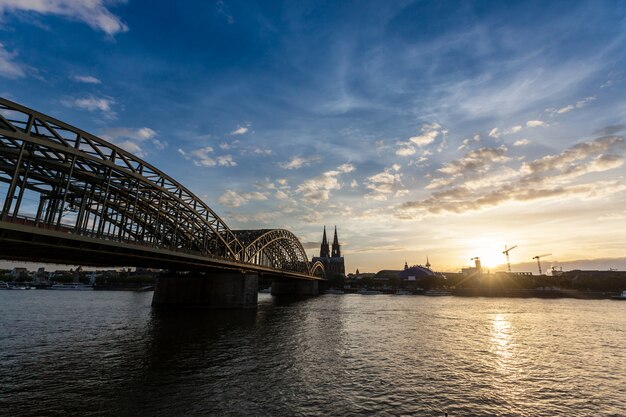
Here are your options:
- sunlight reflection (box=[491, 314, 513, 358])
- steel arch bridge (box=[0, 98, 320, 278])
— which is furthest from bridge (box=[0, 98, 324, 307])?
sunlight reflection (box=[491, 314, 513, 358])

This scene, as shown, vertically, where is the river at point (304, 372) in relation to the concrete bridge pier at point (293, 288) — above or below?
below

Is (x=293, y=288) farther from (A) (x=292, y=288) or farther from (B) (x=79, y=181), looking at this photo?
(B) (x=79, y=181)

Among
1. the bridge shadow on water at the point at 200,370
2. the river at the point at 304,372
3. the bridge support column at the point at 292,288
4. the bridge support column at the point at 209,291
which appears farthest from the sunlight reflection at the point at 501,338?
the bridge support column at the point at 292,288

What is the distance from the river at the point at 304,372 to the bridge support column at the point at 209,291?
26.7 metres

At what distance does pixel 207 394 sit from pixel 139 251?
1155 inches

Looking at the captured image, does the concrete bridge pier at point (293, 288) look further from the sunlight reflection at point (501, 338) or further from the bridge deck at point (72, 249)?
the sunlight reflection at point (501, 338)

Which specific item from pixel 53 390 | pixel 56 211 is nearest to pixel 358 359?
pixel 53 390

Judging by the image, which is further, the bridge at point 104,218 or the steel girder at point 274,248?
the steel girder at point 274,248

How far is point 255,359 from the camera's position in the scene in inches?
1101

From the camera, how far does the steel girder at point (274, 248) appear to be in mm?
92944

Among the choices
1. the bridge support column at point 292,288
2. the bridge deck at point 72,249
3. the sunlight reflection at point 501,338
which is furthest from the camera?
the bridge support column at point 292,288

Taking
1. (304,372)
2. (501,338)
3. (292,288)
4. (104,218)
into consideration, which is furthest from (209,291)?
(292,288)

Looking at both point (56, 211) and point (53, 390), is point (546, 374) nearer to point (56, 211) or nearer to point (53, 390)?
point (53, 390)

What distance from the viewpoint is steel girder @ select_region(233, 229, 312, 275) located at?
9294 centimetres
